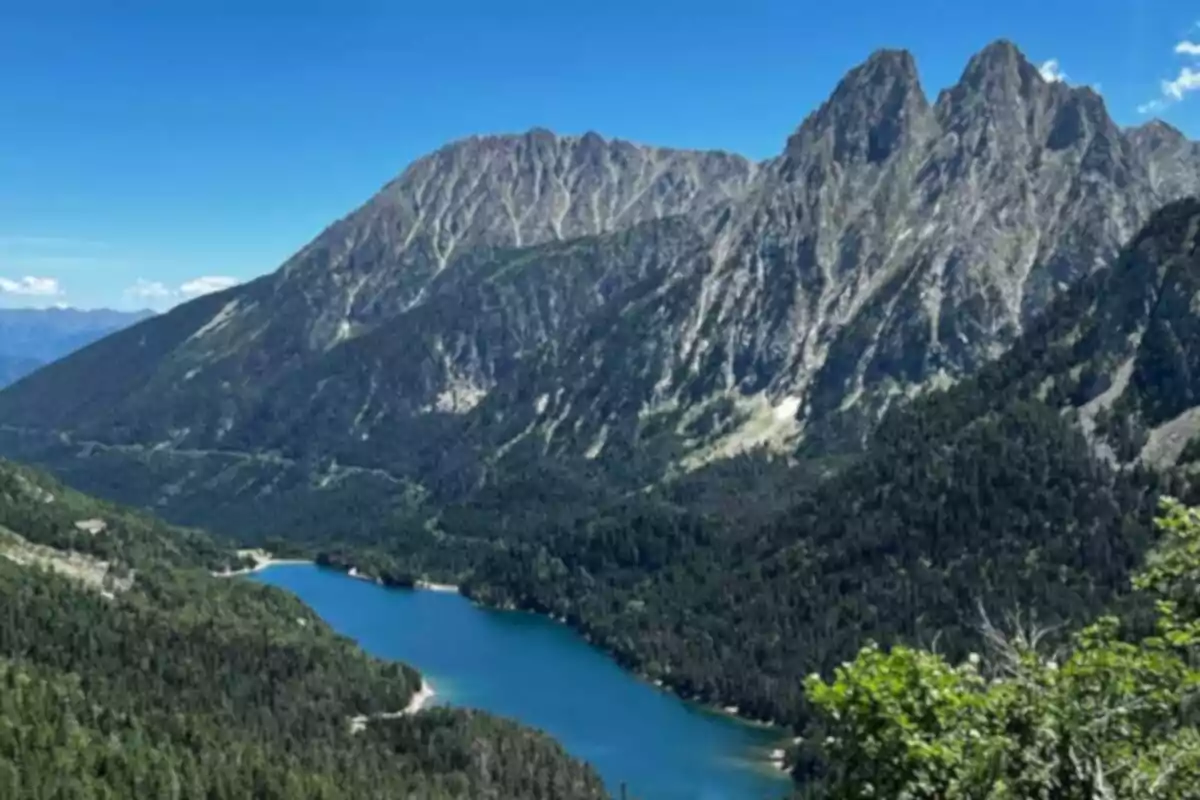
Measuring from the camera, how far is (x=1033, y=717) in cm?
2022

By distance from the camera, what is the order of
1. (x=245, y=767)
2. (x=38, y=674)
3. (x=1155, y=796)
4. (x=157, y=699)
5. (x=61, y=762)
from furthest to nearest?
(x=157, y=699), (x=38, y=674), (x=245, y=767), (x=61, y=762), (x=1155, y=796)

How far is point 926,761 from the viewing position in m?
20.3

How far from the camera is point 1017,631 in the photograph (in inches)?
850

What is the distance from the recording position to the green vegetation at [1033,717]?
19.6 m

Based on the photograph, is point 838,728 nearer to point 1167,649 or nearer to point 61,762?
point 1167,649

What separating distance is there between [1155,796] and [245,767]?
156506 millimetres

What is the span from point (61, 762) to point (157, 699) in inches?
2067

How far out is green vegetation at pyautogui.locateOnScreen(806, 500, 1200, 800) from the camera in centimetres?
1956

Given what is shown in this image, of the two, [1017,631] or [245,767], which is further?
[245,767]

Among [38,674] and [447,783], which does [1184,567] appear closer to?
[447,783]

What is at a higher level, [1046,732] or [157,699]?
[1046,732]

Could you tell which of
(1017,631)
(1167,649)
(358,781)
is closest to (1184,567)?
(1167,649)

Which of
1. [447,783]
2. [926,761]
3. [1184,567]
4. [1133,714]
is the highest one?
[1184,567]

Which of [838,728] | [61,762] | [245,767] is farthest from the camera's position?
[245,767]
